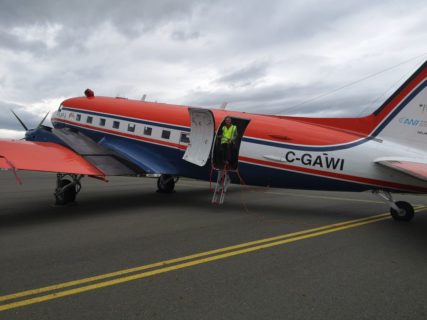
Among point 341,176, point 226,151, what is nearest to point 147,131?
point 226,151

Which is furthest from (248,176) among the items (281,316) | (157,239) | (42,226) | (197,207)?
(281,316)

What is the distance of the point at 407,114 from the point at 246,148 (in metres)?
4.30

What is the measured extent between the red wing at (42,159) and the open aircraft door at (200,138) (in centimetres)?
281

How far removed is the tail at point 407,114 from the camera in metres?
8.12

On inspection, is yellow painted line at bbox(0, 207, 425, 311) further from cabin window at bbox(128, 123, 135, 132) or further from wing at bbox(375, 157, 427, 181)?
cabin window at bbox(128, 123, 135, 132)

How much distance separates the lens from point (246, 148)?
32.4 feet

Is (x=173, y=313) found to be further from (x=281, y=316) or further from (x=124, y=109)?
(x=124, y=109)

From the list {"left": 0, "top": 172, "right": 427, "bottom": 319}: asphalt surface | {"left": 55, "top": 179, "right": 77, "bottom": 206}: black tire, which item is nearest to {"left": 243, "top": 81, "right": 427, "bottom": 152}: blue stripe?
{"left": 0, "top": 172, "right": 427, "bottom": 319}: asphalt surface

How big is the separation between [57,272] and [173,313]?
2205mm

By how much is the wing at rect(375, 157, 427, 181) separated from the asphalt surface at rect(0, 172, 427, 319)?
141cm

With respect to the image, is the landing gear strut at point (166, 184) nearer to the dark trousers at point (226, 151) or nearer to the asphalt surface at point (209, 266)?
the asphalt surface at point (209, 266)

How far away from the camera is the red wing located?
830 centimetres

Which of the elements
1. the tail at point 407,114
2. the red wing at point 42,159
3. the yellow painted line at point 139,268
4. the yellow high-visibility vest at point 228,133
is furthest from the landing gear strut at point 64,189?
the tail at point 407,114

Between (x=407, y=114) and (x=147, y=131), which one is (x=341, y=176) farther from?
(x=147, y=131)
